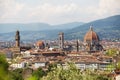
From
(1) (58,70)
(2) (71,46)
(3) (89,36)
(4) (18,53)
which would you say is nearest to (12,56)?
(4) (18,53)

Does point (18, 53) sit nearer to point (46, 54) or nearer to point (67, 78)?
point (46, 54)

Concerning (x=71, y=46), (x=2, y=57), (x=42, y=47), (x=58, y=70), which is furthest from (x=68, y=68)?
(x=71, y=46)

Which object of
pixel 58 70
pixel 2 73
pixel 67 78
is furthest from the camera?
pixel 58 70

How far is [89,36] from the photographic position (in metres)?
84.4

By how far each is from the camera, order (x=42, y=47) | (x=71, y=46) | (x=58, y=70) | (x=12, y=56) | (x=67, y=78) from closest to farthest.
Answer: (x=67, y=78) < (x=58, y=70) < (x=12, y=56) < (x=42, y=47) < (x=71, y=46)

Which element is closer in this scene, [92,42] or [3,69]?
[3,69]

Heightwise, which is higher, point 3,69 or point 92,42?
point 3,69

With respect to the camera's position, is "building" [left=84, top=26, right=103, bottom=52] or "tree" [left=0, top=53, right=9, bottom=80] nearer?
"tree" [left=0, top=53, right=9, bottom=80]

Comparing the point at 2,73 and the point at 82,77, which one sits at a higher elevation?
the point at 2,73

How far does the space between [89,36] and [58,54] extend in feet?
41.5

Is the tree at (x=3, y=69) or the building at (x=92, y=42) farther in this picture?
the building at (x=92, y=42)

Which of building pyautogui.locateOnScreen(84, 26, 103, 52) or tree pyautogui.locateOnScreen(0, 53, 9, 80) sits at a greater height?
tree pyautogui.locateOnScreen(0, 53, 9, 80)

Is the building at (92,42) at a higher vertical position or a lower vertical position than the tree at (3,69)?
lower

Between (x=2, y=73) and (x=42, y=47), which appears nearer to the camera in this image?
(x=2, y=73)
